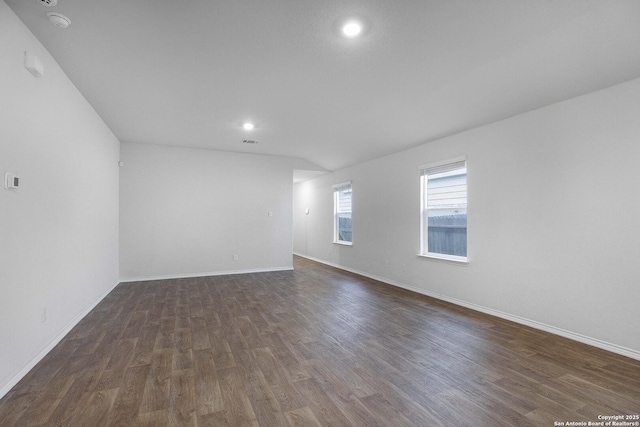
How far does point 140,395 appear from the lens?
2.08 meters

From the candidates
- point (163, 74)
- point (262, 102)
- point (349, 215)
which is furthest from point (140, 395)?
point (349, 215)

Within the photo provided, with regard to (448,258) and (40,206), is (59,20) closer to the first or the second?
(40,206)

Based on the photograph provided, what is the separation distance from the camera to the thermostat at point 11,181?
2092 mm

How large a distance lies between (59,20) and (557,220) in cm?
476

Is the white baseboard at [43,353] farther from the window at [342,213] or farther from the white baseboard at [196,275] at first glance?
the window at [342,213]

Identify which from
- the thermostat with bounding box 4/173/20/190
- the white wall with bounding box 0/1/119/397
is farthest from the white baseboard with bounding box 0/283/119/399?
the thermostat with bounding box 4/173/20/190

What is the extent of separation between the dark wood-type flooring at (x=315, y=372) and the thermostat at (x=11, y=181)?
1403 mm

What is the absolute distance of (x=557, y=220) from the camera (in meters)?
3.26

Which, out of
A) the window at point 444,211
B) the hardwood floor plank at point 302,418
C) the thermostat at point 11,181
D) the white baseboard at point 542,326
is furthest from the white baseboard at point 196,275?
the hardwood floor plank at point 302,418

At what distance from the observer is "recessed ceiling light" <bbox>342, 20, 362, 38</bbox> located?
2271 mm

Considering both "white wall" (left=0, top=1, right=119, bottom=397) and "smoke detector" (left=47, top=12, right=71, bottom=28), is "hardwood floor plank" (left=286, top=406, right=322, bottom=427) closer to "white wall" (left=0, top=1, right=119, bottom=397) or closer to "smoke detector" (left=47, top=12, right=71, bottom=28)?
"white wall" (left=0, top=1, right=119, bottom=397)

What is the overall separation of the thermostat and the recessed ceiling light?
2589mm

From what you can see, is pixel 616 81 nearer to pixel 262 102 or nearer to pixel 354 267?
pixel 262 102

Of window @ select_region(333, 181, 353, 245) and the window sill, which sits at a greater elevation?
window @ select_region(333, 181, 353, 245)
